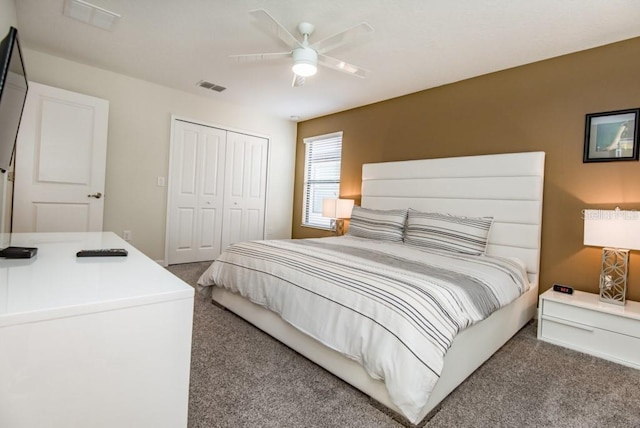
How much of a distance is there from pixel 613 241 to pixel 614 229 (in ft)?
0.28

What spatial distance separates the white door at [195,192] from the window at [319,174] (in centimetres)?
143

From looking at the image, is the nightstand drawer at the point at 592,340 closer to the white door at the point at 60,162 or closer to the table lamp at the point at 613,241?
the table lamp at the point at 613,241

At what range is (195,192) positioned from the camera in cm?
460

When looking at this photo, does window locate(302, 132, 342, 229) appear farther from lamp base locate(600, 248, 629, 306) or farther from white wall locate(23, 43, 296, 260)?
lamp base locate(600, 248, 629, 306)

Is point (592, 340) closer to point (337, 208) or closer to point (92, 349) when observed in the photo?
point (337, 208)

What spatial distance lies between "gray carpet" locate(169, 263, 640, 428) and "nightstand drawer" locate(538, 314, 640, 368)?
71 millimetres

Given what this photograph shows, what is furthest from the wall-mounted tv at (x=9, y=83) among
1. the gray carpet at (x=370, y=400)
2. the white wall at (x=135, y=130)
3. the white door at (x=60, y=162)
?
the white wall at (x=135, y=130)

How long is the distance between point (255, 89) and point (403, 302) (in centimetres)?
353

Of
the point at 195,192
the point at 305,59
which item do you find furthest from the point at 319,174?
the point at 305,59

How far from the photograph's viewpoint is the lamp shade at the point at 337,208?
14.2 ft

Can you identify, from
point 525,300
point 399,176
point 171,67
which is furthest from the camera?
point 399,176

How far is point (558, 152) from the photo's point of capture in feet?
9.50

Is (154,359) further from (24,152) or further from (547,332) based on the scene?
(24,152)

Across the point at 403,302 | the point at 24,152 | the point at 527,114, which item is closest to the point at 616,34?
the point at 527,114
